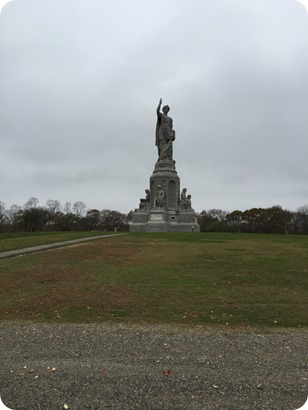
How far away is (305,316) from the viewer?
804 cm

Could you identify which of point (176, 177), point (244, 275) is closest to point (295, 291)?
point (244, 275)

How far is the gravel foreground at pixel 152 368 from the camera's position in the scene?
4.30m

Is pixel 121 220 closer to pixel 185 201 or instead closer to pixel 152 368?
pixel 185 201

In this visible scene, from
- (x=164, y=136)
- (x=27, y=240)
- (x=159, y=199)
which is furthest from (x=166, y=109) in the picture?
(x=27, y=240)

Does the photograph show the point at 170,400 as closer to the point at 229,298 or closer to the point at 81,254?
the point at 229,298

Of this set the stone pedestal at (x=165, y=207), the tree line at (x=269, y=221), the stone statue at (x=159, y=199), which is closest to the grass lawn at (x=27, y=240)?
the stone pedestal at (x=165, y=207)

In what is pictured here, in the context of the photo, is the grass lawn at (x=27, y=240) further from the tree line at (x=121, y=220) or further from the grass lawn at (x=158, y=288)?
the tree line at (x=121, y=220)

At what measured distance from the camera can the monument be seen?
41812mm

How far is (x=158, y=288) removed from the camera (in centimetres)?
1038

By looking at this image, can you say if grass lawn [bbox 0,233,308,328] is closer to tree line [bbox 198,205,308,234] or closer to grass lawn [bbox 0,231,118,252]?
grass lawn [bbox 0,231,118,252]

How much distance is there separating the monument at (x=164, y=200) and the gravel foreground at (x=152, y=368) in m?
33.4

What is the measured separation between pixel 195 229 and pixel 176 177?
8.22m

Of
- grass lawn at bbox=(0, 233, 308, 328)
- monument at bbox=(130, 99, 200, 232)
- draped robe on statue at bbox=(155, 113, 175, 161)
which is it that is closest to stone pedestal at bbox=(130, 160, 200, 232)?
monument at bbox=(130, 99, 200, 232)

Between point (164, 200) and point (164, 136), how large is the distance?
1017 centimetres
